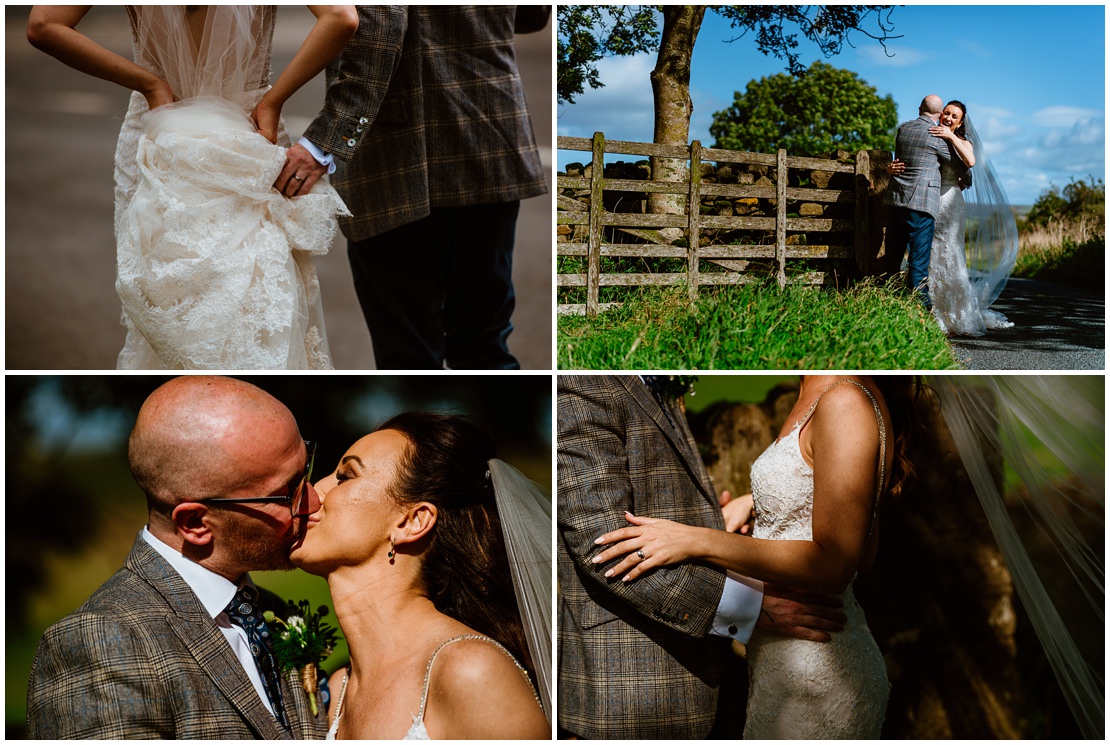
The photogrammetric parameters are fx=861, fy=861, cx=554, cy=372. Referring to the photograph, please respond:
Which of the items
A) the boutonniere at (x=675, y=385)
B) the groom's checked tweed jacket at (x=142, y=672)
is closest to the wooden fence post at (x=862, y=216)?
the boutonniere at (x=675, y=385)

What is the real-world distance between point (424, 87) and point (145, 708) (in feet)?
5.37

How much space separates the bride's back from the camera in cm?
204

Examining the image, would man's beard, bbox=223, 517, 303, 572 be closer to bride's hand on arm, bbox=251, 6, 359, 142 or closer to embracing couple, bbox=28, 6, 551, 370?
embracing couple, bbox=28, 6, 551, 370

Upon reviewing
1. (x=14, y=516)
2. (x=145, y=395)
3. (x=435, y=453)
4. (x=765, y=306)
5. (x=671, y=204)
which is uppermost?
(x=671, y=204)

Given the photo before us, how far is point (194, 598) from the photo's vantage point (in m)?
1.99

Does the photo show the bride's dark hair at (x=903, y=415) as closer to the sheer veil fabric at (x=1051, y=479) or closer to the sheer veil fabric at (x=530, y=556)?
the sheer veil fabric at (x=1051, y=479)

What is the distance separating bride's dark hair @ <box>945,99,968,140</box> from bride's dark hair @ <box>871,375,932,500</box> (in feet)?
2.21

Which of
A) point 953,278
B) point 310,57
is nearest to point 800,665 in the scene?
point 953,278

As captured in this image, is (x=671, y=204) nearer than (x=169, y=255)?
No

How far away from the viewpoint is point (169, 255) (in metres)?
1.98

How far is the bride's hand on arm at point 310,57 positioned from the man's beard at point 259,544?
94 centimetres

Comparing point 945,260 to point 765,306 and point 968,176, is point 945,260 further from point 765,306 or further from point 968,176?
point 765,306

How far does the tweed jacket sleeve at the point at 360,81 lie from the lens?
6.96 feet

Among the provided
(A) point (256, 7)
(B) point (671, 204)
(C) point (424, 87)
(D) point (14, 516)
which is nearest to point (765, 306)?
(B) point (671, 204)
